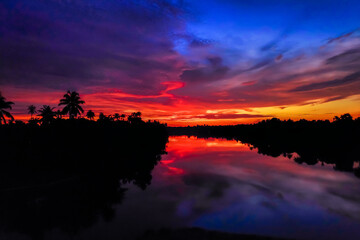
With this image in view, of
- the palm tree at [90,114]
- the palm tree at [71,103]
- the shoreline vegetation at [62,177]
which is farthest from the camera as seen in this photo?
the palm tree at [90,114]

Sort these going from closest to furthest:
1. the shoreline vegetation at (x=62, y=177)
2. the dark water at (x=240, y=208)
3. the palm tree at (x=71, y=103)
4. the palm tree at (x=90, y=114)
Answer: the dark water at (x=240, y=208), the shoreline vegetation at (x=62, y=177), the palm tree at (x=71, y=103), the palm tree at (x=90, y=114)

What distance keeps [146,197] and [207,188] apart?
5103 mm

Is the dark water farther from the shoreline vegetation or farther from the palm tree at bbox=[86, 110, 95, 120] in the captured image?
the palm tree at bbox=[86, 110, 95, 120]

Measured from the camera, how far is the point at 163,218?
12586 millimetres

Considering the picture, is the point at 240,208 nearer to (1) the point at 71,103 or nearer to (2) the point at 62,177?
(2) the point at 62,177

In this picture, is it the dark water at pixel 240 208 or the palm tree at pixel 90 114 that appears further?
the palm tree at pixel 90 114

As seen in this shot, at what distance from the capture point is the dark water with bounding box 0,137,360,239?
36.0ft

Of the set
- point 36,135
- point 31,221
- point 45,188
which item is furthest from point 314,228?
point 36,135

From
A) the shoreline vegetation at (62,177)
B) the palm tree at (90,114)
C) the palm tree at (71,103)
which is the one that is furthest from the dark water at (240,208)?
the palm tree at (90,114)

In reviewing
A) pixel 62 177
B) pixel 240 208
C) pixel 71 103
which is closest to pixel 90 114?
pixel 71 103

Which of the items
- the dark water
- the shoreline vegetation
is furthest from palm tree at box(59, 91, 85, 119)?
the dark water

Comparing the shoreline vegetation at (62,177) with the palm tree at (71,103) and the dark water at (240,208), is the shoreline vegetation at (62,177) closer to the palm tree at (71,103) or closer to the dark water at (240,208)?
the dark water at (240,208)

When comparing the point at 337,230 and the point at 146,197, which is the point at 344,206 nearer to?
the point at 337,230

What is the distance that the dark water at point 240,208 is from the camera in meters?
11.0
